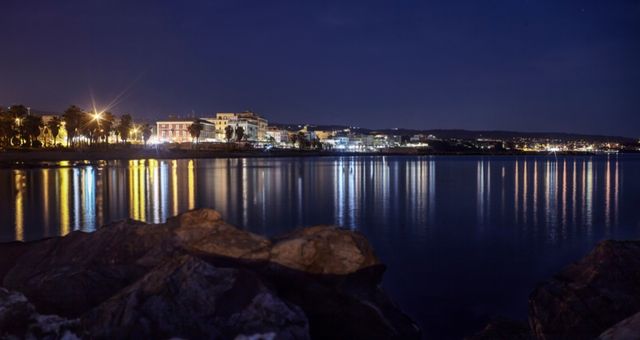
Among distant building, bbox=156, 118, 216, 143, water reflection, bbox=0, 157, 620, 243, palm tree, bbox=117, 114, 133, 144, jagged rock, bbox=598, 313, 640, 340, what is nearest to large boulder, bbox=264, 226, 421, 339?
jagged rock, bbox=598, 313, 640, 340

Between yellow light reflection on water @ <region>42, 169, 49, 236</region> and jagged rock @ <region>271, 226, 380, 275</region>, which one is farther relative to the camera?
yellow light reflection on water @ <region>42, 169, 49, 236</region>

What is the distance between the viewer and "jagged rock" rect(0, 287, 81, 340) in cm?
533

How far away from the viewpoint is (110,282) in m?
8.62

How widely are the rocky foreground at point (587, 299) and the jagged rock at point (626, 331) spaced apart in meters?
2.48

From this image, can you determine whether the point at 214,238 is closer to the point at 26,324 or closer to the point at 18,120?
the point at 26,324

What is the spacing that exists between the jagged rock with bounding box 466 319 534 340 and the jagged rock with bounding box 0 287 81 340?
19.8ft

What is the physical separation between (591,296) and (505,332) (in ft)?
5.33

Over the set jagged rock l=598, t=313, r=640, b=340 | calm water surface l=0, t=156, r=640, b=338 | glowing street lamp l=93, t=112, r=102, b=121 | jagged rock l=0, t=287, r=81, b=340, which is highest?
glowing street lamp l=93, t=112, r=102, b=121

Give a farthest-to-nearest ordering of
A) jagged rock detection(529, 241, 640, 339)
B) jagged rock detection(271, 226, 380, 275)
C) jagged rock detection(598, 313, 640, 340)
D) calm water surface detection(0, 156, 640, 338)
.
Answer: calm water surface detection(0, 156, 640, 338) < jagged rock detection(271, 226, 380, 275) < jagged rock detection(529, 241, 640, 339) < jagged rock detection(598, 313, 640, 340)

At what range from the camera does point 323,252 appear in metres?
9.72

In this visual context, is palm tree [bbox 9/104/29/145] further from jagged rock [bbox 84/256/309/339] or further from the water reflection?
jagged rock [bbox 84/256/309/339]

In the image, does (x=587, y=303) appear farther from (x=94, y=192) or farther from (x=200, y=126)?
(x=200, y=126)

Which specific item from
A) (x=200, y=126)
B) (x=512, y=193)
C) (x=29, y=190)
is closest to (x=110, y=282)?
(x=29, y=190)

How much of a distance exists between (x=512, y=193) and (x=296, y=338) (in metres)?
39.3
